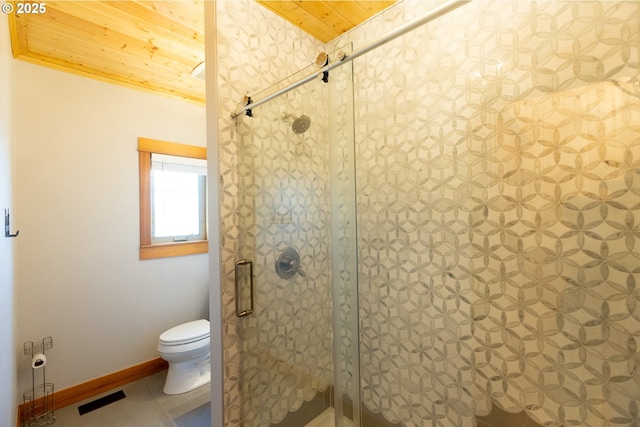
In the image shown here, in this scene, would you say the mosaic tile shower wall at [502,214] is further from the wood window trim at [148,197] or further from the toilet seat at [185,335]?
the wood window trim at [148,197]

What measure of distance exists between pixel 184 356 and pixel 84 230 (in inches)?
48.6

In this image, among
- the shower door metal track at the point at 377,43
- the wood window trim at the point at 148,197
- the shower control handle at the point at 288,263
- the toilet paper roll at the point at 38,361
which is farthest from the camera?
the wood window trim at the point at 148,197

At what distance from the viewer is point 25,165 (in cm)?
180

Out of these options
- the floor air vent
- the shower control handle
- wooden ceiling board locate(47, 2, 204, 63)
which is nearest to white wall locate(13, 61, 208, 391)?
the floor air vent

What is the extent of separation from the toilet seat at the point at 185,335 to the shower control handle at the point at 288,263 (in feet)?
3.81

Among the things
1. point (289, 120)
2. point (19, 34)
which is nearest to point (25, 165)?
point (19, 34)

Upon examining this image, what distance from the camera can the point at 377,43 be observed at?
961 millimetres

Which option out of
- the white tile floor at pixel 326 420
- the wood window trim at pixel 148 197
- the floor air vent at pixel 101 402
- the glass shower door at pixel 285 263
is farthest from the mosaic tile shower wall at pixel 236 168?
the wood window trim at pixel 148 197

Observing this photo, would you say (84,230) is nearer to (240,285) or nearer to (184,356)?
(184,356)

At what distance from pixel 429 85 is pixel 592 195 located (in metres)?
0.79

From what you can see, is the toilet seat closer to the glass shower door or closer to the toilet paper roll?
the toilet paper roll

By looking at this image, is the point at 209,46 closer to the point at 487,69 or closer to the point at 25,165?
the point at 487,69

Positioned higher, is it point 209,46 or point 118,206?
point 209,46

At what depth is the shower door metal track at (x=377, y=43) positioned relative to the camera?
32.3 inches
